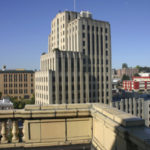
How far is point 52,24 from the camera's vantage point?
8169cm

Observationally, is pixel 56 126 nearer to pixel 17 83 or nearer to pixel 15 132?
pixel 15 132

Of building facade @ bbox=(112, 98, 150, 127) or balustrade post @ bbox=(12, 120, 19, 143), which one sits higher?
balustrade post @ bbox=(12, 120, 19, 143)

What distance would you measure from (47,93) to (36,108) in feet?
180

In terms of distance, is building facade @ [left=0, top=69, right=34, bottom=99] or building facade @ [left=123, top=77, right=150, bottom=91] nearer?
building facade @ [left=0, top=69, right=34, bottom=99]

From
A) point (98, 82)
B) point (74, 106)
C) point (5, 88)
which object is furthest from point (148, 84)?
point (74, 106)

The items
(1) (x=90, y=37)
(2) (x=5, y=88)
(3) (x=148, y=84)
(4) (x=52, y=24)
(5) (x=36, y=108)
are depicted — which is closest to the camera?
(5) (x=36, y=108)

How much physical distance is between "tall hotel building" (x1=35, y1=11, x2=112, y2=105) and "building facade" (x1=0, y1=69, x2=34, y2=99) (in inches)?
1689

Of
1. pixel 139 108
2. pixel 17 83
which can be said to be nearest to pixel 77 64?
pixel 139 108

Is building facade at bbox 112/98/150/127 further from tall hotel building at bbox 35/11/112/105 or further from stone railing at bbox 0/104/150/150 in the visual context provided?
stone railing at bbox 0/104/150/150

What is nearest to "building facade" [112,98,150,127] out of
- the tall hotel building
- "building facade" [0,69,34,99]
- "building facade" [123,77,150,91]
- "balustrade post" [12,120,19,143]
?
the tall hotel building

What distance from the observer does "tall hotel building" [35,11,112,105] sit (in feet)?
201

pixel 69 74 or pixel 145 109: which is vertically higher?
pixel 69 74

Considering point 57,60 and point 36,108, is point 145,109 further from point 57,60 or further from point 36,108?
point 36,108

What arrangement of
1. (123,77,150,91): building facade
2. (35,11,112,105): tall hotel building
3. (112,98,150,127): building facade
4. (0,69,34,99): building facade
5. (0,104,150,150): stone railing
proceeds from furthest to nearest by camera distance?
(123,77,150,91): building facade < (0,69,34,99): building facade < (112,98,150,127): building facade < (35,11,112,105): tall hotel building < (0,104,150,150): stone railing
